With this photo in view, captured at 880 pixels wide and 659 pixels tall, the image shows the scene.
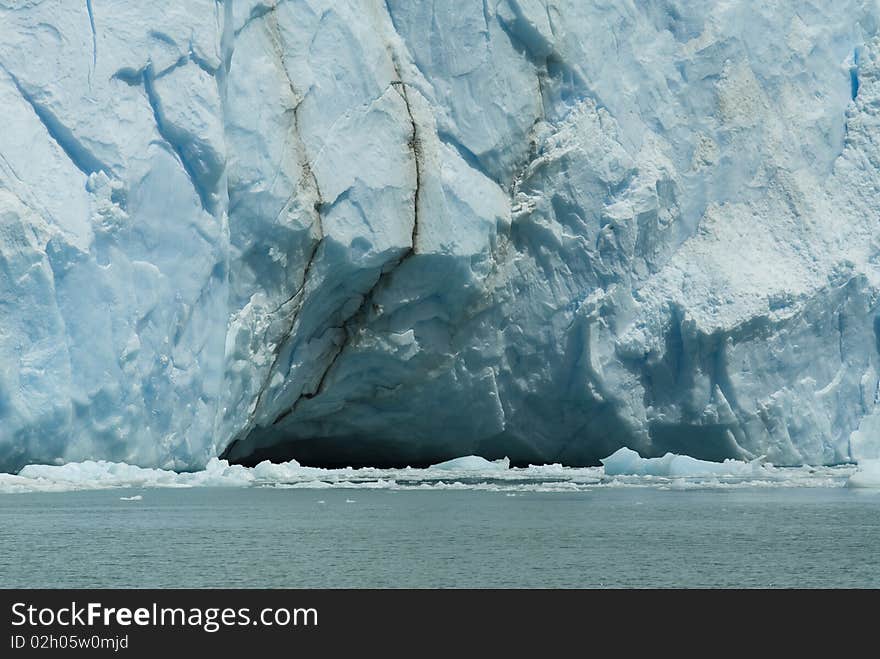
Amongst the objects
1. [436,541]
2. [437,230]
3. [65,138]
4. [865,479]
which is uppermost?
[65,138]

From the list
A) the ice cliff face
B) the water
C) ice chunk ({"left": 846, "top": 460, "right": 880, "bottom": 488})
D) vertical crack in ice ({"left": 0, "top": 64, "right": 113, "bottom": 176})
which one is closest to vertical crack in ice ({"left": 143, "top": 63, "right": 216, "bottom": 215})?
the ice cliff face

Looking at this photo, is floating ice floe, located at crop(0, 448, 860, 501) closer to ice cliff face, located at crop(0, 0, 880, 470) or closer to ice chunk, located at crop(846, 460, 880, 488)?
ice chunk, located at crop(846, 460, 880, 488)

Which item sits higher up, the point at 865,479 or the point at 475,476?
the point at 475,476

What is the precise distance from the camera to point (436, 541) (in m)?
7.38

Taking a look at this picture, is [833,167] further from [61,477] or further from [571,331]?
[61,477]

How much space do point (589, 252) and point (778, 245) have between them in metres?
2.37

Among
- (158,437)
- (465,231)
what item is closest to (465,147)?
(465,231)

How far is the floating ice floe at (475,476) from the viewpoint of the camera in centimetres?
1111

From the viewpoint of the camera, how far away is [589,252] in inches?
590

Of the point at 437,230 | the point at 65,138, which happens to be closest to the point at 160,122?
the point at 65,138

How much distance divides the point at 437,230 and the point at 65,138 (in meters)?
4.03

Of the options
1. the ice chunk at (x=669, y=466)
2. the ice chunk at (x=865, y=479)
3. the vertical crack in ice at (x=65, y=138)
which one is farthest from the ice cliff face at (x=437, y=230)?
the ice chunk at (x=865, y=479)

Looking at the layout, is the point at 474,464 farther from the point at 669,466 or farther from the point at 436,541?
the point at 436,541

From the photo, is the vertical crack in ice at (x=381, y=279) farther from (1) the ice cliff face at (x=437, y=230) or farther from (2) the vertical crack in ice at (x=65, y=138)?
(2) the vertical crack in ice at (x=65, y=138)
